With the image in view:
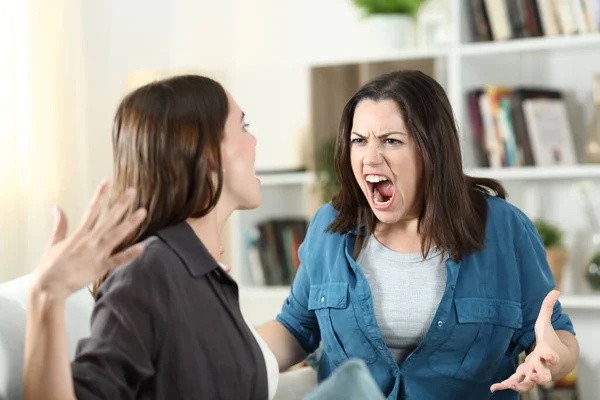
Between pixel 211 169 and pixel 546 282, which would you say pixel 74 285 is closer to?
pixel 211 169

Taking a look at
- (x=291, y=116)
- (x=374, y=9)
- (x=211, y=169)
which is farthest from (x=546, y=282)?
(x=291, y=116)

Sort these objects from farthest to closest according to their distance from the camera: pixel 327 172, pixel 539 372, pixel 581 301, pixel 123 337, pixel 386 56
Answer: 1. pixel 327 172
2. pixel 386 56
3. pixel 581 301
4. pixel 539 372
5. pixel 123 337

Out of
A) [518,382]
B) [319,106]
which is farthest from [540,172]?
[518,382]

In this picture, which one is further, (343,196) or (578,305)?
(578,305)

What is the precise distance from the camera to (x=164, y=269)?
1.26m

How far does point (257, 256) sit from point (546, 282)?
182 cm

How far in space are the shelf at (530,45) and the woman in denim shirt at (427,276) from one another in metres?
1.17

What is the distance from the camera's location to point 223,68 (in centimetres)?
386

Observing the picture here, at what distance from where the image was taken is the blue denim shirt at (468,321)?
181 cm

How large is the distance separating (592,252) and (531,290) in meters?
1.28

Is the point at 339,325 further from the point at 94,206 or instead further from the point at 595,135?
the point at 595,135

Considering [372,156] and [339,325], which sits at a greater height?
[372,156]

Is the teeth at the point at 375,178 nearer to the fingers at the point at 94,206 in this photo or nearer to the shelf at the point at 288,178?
the fingers at the point at 94,206

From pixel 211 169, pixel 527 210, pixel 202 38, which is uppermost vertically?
pixel 202 38
